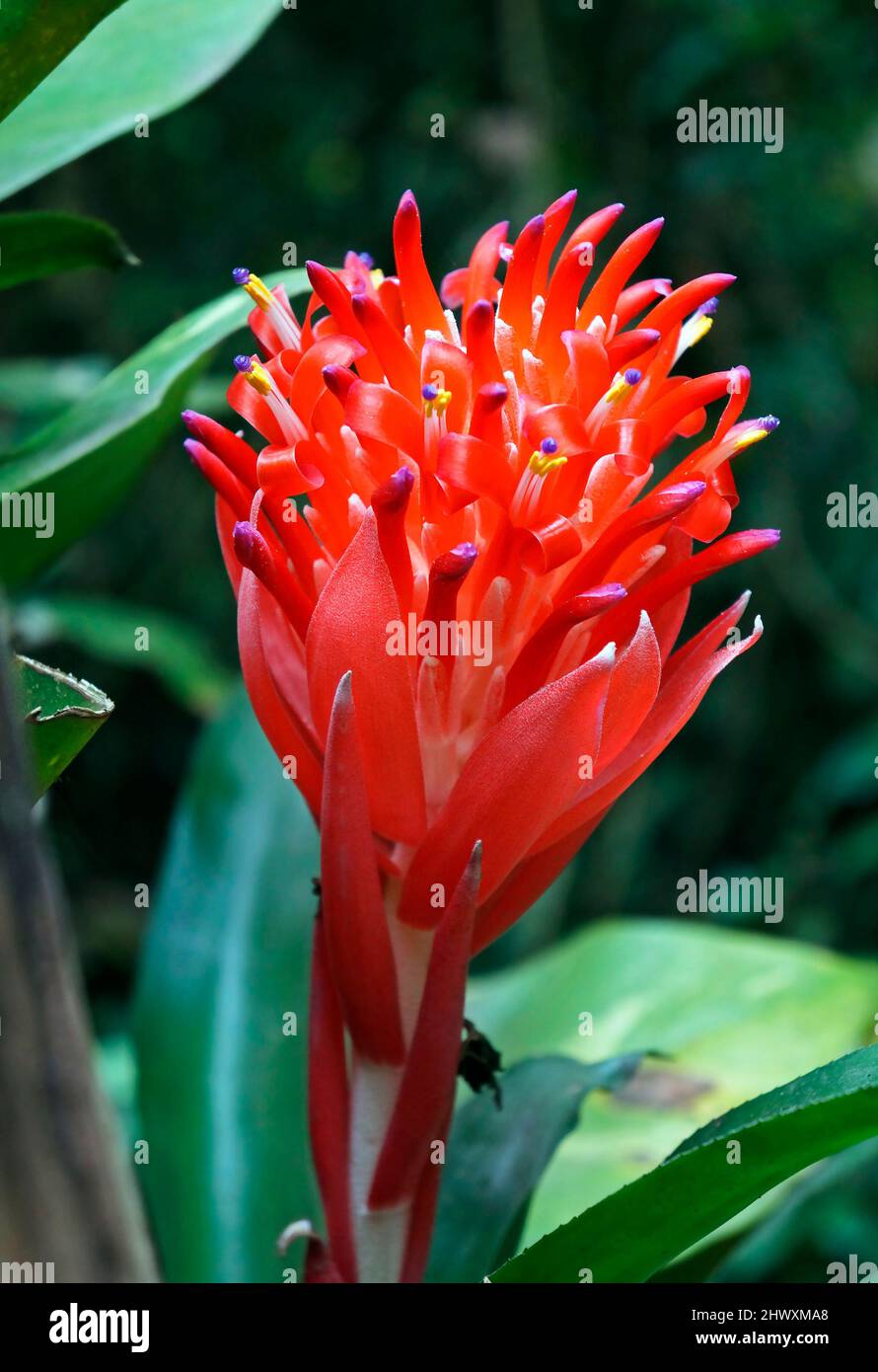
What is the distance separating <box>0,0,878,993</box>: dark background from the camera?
234 cm

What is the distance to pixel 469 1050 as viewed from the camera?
623 millimetres

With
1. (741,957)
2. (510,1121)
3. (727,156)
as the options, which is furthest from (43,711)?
(727,156)

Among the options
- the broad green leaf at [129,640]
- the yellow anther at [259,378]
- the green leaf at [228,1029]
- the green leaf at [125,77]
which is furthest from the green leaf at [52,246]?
the broad green leaf at [129,640]

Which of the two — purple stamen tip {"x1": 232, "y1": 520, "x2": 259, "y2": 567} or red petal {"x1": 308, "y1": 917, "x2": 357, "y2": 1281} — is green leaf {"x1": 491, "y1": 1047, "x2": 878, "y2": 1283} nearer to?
red petal {"x1": 308, "y1": 917, "x2": 357, "y2": 1281}

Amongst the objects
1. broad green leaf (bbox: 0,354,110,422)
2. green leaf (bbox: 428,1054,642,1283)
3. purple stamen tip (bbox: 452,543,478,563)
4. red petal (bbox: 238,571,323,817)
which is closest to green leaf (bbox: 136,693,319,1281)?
green leaf (bbox: 428,1054,642,1283)

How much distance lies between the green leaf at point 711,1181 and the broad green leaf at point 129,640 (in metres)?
1.14

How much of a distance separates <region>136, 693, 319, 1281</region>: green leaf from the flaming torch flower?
0.61 ft

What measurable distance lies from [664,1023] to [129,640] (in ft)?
3.06

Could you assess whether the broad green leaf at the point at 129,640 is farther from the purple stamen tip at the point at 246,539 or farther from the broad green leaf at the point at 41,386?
the purple stamen tip at the point at 246,539

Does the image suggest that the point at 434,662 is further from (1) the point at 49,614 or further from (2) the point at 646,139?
(2) the point at 646,139

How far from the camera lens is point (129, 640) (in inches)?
66.4

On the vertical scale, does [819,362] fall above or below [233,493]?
above

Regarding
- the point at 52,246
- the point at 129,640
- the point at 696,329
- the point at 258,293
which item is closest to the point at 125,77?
the point at 52,246
